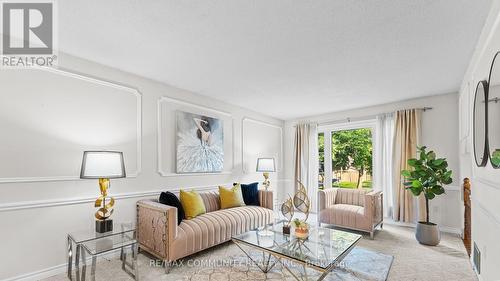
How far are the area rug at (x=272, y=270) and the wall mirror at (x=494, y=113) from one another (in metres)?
1.60

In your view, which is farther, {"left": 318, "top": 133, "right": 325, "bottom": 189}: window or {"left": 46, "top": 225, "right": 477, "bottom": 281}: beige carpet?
{"left": 318, "top": 133, "right": 325, "bottom": 189}: window

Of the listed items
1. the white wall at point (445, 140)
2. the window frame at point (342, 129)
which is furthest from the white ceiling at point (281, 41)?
the window frame at point (342, 129)

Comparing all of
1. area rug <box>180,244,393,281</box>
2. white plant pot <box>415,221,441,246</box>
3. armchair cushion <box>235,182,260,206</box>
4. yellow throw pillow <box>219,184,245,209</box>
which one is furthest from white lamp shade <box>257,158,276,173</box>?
white plant pot <box>415,221,441,246</box>

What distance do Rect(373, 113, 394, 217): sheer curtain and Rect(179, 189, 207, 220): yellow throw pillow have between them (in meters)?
3.65

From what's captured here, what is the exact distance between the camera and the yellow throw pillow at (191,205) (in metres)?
3.26

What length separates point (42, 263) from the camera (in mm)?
2469

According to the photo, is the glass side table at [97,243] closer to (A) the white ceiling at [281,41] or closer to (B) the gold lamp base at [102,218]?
(B) the gold lamp base at [102,218]

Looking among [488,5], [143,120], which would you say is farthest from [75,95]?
[488,5]

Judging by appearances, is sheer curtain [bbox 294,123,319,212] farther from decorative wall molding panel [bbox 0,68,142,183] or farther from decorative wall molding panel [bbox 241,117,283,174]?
decorative wall molding panel [bbox 0,68,142,183]

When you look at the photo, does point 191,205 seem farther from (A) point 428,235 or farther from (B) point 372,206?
(A) point 428,235

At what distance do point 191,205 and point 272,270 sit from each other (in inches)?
53.0

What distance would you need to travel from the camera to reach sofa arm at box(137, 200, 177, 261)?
8.80 ft

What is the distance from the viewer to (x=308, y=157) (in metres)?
5.89

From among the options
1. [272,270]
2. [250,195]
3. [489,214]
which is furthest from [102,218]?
[489,214]
